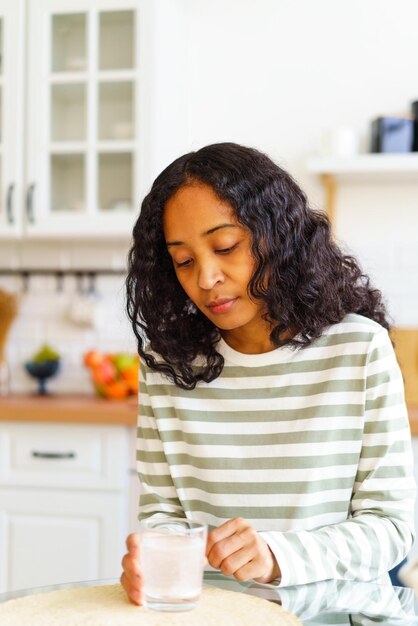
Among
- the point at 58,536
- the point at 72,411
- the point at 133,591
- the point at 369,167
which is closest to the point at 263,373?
the point at 133,591

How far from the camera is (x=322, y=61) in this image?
9.96 feet

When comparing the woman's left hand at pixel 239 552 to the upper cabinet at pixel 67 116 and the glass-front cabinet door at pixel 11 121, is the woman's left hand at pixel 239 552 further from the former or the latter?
the glass-front cabinet door at pixel 11 121

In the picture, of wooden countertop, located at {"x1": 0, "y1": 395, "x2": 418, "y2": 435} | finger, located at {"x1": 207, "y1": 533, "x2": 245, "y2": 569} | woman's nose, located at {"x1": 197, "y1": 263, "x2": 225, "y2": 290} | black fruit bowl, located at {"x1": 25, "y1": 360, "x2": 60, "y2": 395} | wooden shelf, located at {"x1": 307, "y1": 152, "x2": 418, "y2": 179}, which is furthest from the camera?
black fruit bowl, located at {"x1": 25, "y1": 360, "x2": 60, "y2": 395}

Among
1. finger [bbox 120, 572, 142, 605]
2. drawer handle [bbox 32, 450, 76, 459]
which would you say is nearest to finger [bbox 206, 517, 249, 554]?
finger [bbox 120, 572, 142, 605]

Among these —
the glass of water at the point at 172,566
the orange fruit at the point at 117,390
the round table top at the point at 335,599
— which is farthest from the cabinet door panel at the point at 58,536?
the glass of water at the point at 172,566

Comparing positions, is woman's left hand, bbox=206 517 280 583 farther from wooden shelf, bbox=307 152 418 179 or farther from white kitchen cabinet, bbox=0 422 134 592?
wooden shelf, bbox=307 152 418 179

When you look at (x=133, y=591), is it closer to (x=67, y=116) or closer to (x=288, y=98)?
(x=67, y=116)

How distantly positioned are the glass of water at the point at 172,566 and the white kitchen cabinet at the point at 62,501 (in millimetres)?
1631

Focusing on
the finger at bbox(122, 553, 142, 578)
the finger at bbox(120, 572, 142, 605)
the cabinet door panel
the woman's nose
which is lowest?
the cabinet door panel

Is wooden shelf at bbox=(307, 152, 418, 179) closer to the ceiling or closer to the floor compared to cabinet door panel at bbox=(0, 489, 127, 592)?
closer to the ceiling

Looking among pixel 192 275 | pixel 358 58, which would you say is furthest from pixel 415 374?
pixel 192 275

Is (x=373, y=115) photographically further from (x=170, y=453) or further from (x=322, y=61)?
(x=170, y=453)

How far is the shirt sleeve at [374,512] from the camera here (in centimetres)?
114

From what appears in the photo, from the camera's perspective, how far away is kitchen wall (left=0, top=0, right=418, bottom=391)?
297cm
